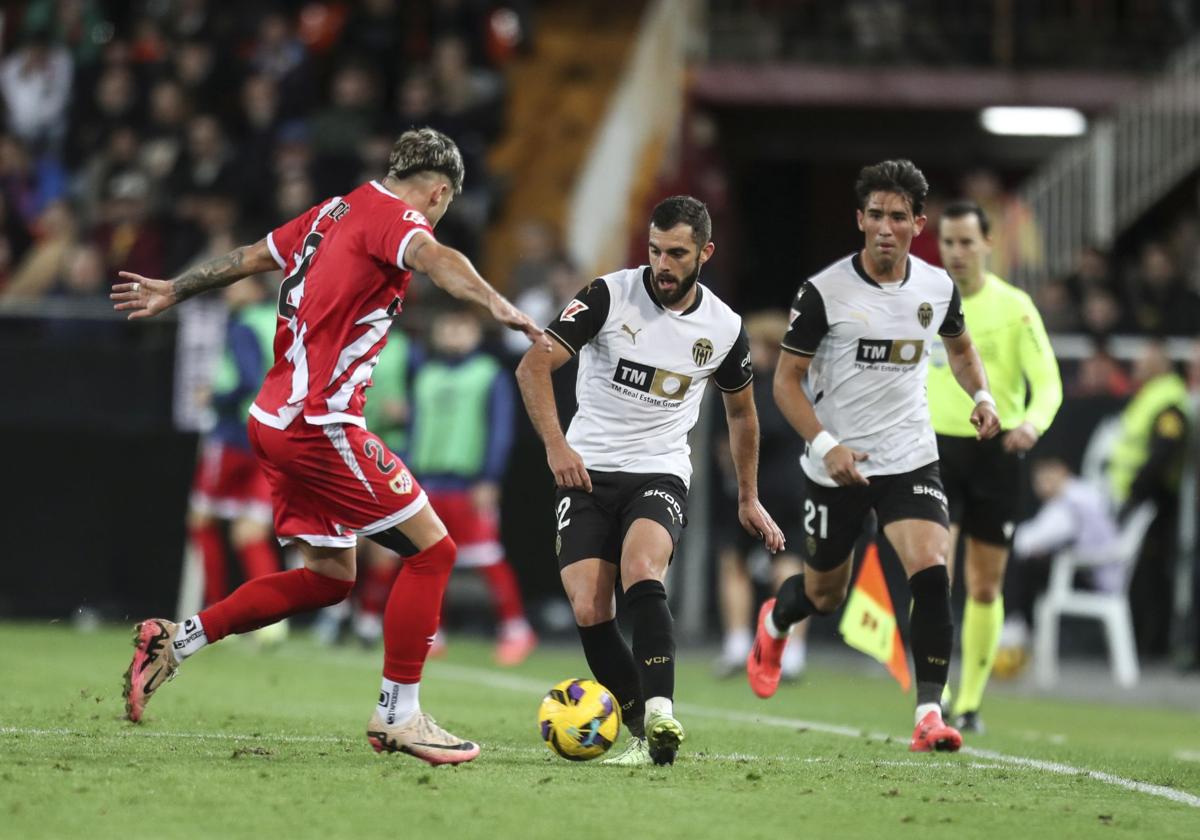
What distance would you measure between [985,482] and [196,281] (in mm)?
4446

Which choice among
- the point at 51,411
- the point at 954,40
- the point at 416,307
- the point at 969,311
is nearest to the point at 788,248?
the point at 954,40

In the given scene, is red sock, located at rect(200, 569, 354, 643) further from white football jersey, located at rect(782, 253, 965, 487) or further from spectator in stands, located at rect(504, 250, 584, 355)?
spectator in stands, located at rect(504, 250, 584, 355)

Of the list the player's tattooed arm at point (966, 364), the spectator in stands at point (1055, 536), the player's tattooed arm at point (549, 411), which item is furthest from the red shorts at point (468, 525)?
the player's tattooed arm at point (549, 411)

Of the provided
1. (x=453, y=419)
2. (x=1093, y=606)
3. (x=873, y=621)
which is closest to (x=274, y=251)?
(x=873, y=621)

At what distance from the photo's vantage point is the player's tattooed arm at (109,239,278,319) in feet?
26.5

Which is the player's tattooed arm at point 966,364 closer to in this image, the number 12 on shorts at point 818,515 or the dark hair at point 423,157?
the number 12 on shorts at point 818,515

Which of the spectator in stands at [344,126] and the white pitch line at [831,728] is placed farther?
the spectator in stands at [344,126]

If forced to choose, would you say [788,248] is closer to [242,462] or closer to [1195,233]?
[1195,233]

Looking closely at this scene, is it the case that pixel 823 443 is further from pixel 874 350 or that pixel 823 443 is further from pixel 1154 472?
pixel 1154 472

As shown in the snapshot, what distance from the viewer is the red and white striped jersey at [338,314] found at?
7.65 meters

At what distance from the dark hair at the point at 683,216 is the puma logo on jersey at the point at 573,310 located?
44 centimetres

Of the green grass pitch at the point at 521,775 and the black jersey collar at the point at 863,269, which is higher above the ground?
the black jersey collar at the point at 863,269

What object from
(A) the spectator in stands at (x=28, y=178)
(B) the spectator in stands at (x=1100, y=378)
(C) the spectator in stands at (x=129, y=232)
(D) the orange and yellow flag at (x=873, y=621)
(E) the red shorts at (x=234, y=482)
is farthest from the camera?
(A) the spectator in stands at (x=28, y=178)

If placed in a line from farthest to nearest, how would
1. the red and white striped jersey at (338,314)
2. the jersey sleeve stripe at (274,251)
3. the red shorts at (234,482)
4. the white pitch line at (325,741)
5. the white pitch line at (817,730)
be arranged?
the red shorts at (234,482) < the white pitch line at (325,741) < the jersey sleeve stripe at (274,251) < the white pitch line at (817,730) < the red and white striped jersey at (338,314)
